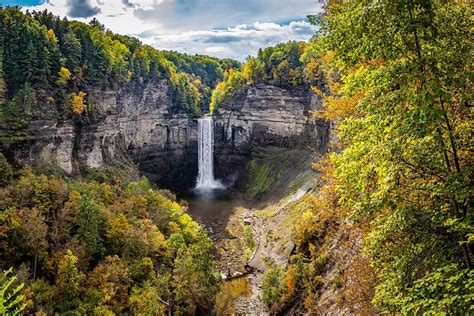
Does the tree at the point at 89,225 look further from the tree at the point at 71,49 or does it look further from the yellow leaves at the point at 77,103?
the tree at the point at 71,49

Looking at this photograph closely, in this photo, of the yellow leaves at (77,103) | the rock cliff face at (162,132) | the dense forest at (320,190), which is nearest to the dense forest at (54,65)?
the yellow leaves at (77,103)

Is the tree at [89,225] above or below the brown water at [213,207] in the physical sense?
above

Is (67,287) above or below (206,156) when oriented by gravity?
below

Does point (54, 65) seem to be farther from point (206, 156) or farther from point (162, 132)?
point (206, 156)

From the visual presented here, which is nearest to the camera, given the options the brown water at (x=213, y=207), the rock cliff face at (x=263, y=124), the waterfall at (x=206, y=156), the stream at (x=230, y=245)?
the stream at (x=230, y=245)

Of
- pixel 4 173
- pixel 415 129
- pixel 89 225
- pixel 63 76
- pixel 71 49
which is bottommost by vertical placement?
pixel 89 225

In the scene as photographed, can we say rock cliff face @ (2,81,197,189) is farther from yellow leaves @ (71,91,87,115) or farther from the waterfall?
the waterfall

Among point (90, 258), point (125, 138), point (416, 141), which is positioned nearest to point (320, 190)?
point (90, 258)
